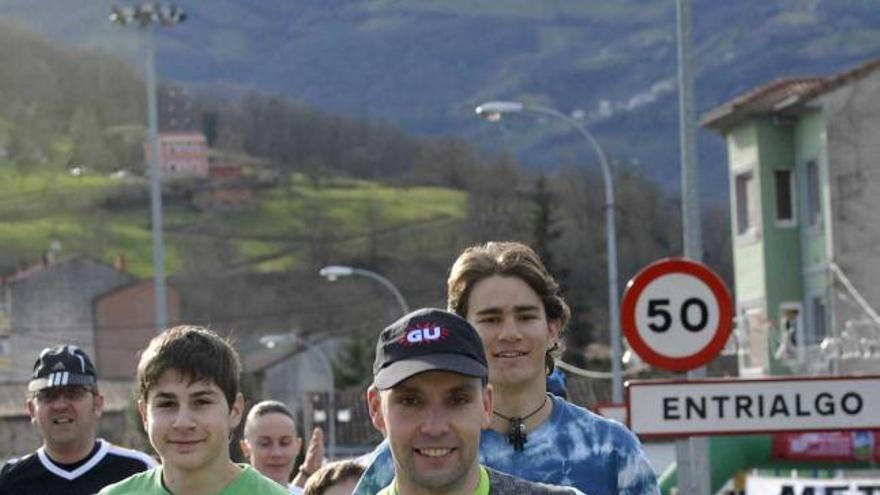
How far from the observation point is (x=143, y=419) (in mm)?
6633

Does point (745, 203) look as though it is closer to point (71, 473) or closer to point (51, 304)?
point (71, 473)

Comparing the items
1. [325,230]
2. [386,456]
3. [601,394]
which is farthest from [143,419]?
[325,230]

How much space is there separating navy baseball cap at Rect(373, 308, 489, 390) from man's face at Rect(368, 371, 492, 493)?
1.2 inches

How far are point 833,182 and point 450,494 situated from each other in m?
47.3

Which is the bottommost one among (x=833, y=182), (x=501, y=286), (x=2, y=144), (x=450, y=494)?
(x=450, y=494)

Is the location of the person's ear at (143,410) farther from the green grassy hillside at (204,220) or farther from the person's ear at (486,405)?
the green grassy hillside at (204,220)

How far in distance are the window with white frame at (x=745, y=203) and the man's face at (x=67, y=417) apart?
44767mm

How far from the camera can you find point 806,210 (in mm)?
53562

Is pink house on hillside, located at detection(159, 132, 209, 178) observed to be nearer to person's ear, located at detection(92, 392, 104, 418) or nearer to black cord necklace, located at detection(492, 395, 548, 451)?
person's ear, located at detection(92, 392, 104, 418)

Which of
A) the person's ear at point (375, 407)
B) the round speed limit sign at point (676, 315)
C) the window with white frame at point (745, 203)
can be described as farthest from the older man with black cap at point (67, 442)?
the window with white frame at point (745, 203)

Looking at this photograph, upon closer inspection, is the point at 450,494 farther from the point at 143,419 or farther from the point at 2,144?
the point at 2,144

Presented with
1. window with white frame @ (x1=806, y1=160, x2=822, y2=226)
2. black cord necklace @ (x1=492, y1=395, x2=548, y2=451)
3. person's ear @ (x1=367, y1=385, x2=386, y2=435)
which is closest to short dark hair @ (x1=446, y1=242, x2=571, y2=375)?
black cord necklace @ (x1=492, y1=395, x2=548, y2=451)

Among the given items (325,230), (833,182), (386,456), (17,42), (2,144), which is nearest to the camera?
(386,456)

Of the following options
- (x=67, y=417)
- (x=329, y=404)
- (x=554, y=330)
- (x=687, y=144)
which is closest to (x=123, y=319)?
(x=329, y=404)
